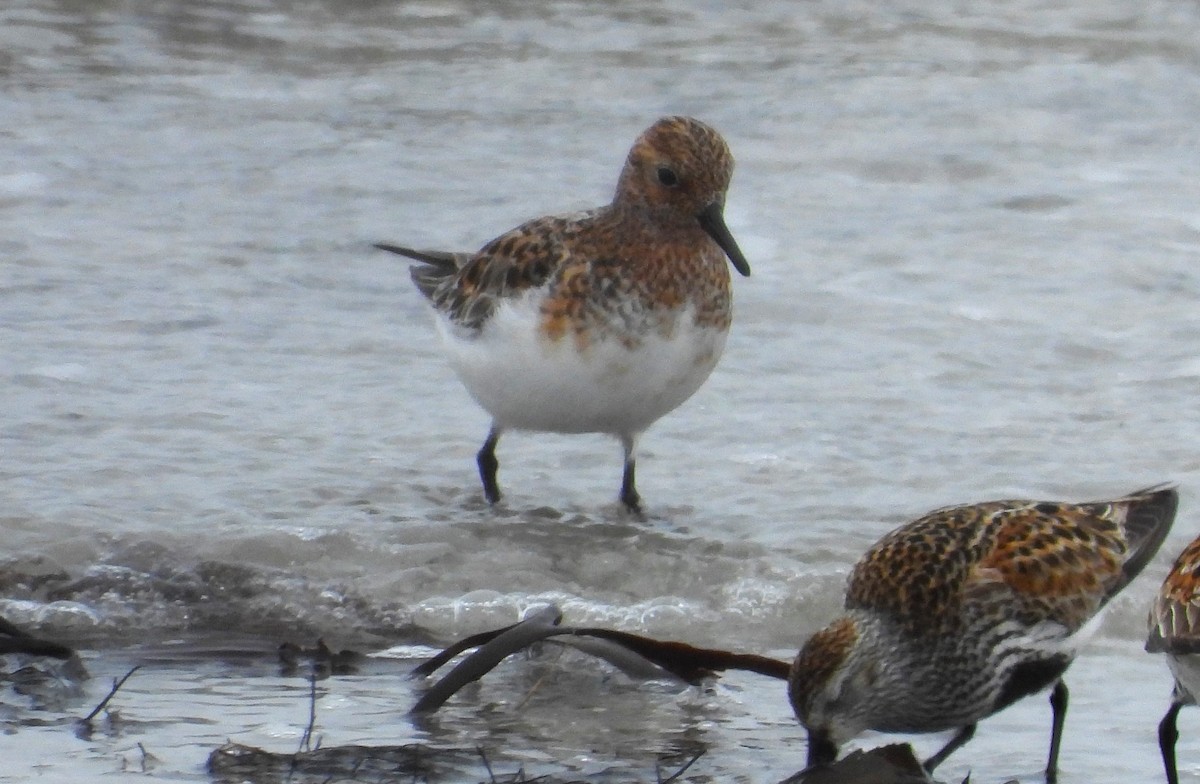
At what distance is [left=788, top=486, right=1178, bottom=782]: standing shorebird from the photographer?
461cm

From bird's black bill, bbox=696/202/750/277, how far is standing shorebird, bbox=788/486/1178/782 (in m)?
1.61

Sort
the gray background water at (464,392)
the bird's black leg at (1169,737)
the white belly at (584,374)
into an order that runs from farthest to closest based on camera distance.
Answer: the white belly at (584,374), the gray background water at (464,392), the bird's black leg at (1169,737)

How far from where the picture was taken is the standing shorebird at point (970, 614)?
4613 millimetres

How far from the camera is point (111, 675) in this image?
4.96 m

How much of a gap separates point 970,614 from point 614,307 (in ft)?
6.13

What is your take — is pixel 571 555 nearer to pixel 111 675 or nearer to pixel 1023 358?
pixel 111 675

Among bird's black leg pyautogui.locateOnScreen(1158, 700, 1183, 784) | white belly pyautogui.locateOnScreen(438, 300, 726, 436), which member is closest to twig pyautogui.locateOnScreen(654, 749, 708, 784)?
bird's black leg pyautogui.locateOnScreen(1158, 700, 1183, 784)

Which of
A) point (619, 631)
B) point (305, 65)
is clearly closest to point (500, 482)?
point (619, 631)

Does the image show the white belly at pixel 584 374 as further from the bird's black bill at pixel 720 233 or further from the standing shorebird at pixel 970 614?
the standing shorebird at pixel 970 614

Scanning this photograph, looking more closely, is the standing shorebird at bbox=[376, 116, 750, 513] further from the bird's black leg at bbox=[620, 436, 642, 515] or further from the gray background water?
the gray background water

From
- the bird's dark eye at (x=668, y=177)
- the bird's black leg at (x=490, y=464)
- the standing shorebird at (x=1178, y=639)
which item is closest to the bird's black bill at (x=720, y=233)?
the bird's dark eye at (x=668, y=177)

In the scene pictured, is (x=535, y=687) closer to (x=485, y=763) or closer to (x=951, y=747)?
(x=485, y=763)

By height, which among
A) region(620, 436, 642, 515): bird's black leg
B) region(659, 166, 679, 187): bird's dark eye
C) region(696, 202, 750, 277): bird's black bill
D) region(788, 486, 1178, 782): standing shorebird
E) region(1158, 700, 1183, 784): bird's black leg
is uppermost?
region(659, 166, 679, 187): bird's dark eye

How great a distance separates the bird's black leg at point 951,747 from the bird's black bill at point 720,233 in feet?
6.60
